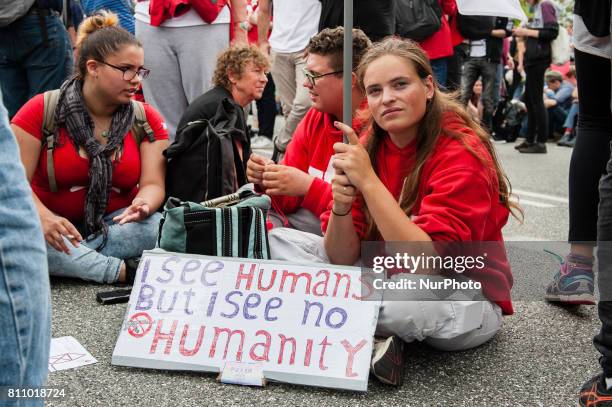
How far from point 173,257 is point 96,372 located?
43cm

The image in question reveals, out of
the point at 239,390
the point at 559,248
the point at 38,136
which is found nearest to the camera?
the point at 239,390

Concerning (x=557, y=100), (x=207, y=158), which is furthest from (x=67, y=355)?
(x=557, y=100)

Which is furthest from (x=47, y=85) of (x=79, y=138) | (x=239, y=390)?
(x=239, y=390)

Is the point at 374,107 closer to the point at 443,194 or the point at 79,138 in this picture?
the point at 443,194

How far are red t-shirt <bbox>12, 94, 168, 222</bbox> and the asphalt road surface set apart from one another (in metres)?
0.35

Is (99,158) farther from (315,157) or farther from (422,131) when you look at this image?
(422,131)

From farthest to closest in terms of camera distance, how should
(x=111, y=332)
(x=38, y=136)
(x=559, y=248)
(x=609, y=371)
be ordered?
(x=559, y=248) < (x=38, y=136) < (x=111, y=332) < (x=609, y=371)

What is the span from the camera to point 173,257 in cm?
242

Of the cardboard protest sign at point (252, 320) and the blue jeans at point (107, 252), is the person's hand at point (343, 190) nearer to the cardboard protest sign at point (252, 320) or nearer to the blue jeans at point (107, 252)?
the cardboard protest sign at point (252, 320)

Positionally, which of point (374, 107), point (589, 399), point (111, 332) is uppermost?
point (374, 107)

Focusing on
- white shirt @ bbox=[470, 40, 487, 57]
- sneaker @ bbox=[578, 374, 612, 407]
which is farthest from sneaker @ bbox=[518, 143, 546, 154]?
sneaker @ bbox=[578, 374, 612, 407]

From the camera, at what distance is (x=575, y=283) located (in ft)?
8.79

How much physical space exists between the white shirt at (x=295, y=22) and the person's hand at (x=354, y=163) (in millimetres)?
2418

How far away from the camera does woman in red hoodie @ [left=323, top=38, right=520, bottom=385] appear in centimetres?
218
